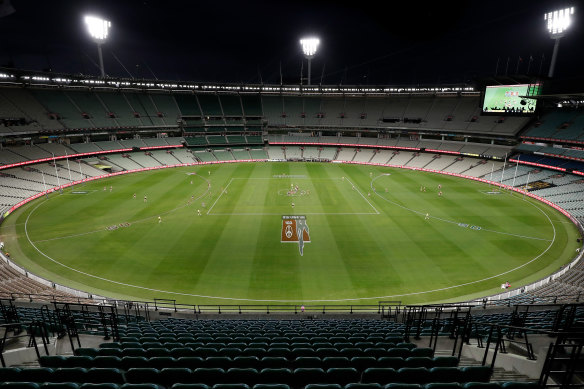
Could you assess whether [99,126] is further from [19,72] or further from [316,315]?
[316,315]

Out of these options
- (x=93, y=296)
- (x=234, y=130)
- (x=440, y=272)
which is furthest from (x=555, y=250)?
(x=234, y=130)

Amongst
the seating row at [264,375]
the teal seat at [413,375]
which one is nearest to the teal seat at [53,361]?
the seating row at [264,375]

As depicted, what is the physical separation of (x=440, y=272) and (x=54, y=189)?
60807mm

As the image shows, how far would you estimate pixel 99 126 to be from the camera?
71938 mm

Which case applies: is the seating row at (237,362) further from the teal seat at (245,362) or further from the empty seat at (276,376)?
the empty seat at (276,376)

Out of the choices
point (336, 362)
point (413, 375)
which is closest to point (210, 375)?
point (336, 362)

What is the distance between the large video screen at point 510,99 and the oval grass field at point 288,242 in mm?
17223

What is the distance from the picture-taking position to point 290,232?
36.5 metres

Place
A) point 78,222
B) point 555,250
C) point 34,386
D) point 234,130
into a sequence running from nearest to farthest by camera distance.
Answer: point 34,386 < point 555,250 < point 78,222 < point 234,130

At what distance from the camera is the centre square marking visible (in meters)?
34.3

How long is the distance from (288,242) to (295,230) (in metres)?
3.40

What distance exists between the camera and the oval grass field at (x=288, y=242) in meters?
25.8

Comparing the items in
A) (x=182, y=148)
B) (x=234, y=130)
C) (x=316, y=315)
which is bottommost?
(x=316, y=315)

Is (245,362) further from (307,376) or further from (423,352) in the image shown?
(423,352)
